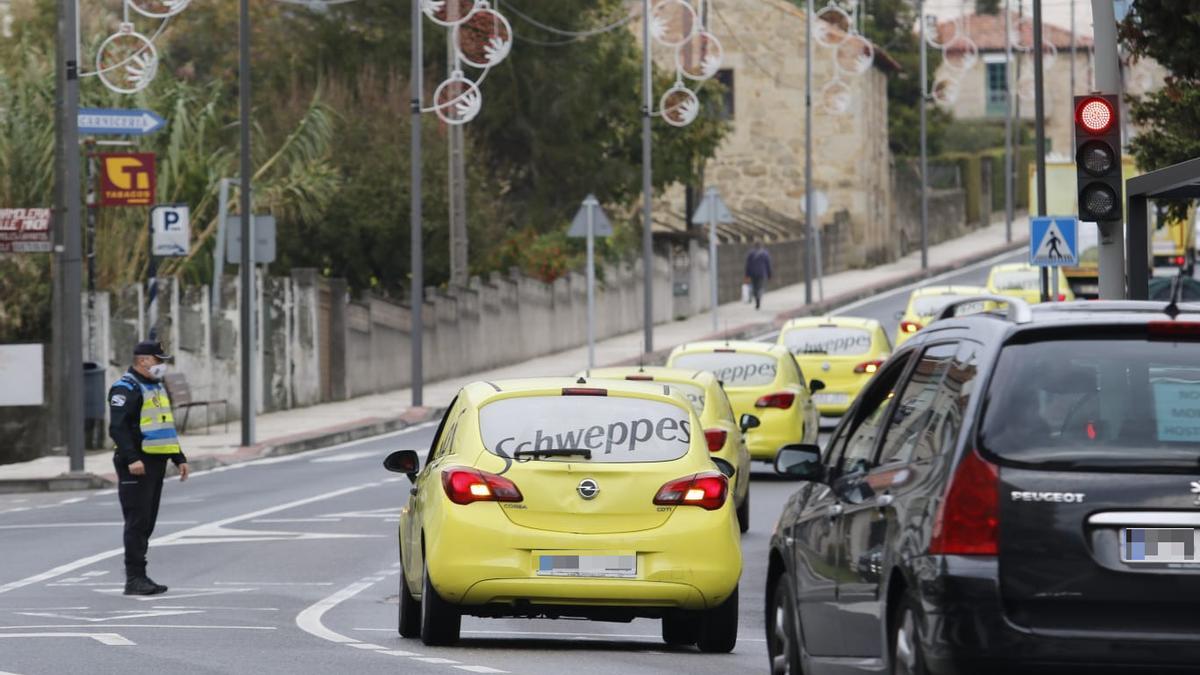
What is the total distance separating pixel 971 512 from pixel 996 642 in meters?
0.39

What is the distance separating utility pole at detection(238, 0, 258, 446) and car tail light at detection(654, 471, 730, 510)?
20.4 meters

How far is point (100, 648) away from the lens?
42.3ft

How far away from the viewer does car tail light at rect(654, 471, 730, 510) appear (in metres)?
12.8

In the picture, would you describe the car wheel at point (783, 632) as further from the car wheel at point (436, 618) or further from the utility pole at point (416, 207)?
the utility pole at point (416, 207)

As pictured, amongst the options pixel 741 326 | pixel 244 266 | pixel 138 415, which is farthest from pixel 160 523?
pixel 741 326

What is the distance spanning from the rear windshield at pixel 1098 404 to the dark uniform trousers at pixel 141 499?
10267mm

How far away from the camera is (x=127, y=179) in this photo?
32219 mm

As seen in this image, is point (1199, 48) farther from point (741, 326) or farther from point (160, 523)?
point (741, 326)

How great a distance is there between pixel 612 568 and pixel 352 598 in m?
4.09

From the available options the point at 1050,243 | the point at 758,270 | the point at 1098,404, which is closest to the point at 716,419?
the point at 1098,404

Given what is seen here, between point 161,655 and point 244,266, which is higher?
point 244,266

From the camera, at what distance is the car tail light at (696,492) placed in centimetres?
1281

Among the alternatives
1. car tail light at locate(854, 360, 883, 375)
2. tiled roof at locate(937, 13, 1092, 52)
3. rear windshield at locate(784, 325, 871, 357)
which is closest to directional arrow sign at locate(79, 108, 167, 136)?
rear windshield at locate(784, 325, 871, 357)

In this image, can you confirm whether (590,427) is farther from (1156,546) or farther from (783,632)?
(1156,546)
